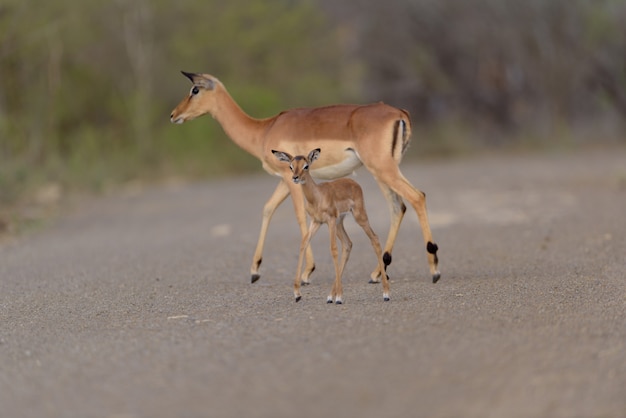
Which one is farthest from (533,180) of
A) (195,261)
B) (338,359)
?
(338,359)

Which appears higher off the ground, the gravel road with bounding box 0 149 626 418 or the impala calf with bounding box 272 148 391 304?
the impala calf with bounding box 272 148 391 304

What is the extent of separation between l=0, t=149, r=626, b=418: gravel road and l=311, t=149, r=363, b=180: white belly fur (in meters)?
1.01

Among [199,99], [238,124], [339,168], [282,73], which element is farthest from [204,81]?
[282,73]

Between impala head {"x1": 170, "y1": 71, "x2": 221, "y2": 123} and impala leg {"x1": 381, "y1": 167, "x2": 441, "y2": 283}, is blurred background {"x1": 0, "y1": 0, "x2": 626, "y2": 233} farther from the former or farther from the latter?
impala leg {"x1": 381, "y1": 167, "x2": 441, "y2": 283}

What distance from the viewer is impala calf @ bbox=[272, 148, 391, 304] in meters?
8.95

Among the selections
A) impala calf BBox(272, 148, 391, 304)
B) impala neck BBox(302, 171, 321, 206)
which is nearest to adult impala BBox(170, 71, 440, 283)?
impala calf BBox(272, 148, 391, 304)

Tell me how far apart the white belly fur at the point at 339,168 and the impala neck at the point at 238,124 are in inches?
38.0

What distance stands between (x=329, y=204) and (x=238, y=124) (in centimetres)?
248

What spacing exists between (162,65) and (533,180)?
1273cm

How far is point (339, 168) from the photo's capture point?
33.9ft

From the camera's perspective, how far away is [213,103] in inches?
453

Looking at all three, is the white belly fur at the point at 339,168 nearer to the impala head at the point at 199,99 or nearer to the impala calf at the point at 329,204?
the impala calf at the point at 329,204

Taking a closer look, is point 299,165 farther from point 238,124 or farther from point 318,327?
point 238,124

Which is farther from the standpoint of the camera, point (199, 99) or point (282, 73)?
point (282, 73)
